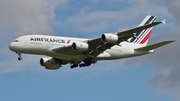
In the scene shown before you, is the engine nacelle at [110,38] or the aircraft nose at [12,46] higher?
the aircraft nose at [12,46]

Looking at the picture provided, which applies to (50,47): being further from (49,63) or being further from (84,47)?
(49,63)

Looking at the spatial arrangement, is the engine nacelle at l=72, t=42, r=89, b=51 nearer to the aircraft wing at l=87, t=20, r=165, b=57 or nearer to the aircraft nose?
the aircraft wing at l=87, t=20, r=165, b=57

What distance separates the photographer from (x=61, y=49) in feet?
220

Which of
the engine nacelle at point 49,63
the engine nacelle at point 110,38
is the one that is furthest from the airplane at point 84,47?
the engine nacelle at point 49,63

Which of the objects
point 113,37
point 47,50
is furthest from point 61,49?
point 113,37

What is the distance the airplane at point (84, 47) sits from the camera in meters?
66.4

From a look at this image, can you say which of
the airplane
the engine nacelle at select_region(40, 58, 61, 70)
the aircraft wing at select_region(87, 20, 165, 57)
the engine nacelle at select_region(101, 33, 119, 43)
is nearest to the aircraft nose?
the airplane

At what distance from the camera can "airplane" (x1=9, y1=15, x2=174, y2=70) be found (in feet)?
218

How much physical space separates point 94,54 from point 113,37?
17.1ft

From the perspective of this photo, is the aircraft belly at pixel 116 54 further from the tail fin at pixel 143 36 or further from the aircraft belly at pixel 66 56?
the tail fin at pixel 143 36

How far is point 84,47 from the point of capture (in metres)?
67.4

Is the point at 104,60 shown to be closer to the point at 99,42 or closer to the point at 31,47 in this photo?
the point at 99,42

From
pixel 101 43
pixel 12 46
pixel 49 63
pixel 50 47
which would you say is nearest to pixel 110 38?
pixel 101 43

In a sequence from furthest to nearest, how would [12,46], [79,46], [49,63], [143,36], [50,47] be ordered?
[143,36] → [49,63] → [12,46] → [50,47] → [79,46]
